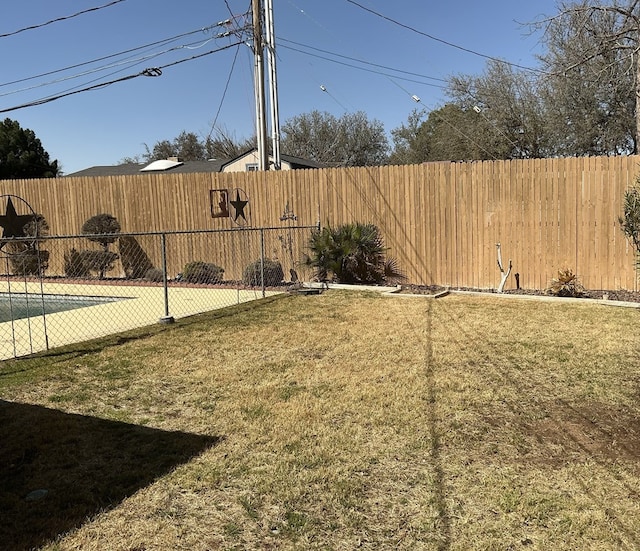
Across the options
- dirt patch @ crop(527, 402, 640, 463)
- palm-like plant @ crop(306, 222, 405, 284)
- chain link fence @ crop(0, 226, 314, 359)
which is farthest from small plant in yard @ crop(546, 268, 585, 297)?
dirt patch @ crop(527, 402, 640, 463)

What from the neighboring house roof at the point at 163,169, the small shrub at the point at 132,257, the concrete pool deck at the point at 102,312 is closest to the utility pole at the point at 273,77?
the small shrub at the point at 132,257

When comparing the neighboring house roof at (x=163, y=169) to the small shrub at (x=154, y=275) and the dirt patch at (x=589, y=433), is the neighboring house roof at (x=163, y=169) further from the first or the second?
the dirt patch at (x=589, y=433)

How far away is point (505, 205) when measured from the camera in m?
10.1

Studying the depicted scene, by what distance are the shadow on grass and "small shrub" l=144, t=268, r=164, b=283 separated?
28.9 feet

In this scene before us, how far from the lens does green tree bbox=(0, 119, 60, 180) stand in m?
31.8

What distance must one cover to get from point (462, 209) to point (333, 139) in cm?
3504

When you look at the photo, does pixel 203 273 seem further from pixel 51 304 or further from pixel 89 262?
pixel 89 262

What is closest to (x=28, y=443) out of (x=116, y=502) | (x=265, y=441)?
(x=116, y=502)

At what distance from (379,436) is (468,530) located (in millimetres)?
1160

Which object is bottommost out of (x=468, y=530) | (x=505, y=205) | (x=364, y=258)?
(x=468, y=530)

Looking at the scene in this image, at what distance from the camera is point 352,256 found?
1085 centimetres

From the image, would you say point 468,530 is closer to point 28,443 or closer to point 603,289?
point 28,443

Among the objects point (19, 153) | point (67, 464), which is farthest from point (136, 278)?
point (19, 153)

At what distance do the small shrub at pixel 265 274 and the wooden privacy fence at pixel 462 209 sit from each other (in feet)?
3.91
